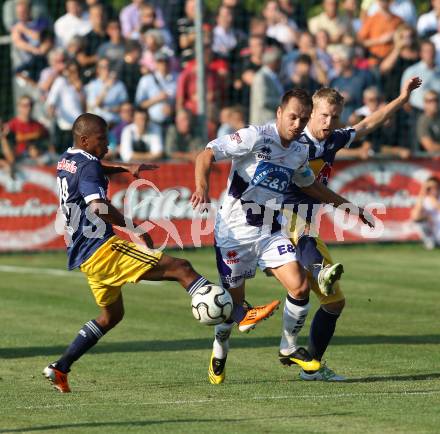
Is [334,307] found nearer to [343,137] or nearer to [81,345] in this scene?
[343,137]

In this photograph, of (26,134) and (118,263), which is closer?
(118,263)

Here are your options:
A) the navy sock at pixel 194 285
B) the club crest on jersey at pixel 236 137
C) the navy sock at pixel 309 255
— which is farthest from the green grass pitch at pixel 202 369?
the club crest on jersey at pixel 236 137

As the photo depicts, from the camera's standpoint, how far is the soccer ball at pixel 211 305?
7.80 meters

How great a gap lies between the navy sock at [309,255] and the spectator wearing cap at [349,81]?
1155cm

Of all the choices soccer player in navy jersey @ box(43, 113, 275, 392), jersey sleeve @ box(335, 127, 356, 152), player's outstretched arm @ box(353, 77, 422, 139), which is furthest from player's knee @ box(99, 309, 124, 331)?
player's outstretched arm @ box(353, 77, 422, 139)

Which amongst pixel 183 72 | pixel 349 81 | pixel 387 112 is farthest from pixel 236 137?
pixel 349 81

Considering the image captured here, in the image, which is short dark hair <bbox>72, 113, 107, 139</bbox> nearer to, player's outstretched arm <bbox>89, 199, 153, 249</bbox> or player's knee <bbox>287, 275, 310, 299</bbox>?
player's outstretched arm <bbox>89, 199, 153, 249</bbox>

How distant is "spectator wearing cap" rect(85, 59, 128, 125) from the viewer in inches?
764

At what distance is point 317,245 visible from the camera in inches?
352

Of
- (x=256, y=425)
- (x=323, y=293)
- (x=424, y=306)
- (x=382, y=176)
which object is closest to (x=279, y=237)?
(x=323, y=293)

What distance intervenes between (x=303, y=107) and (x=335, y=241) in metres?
11.8

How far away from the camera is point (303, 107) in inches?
Result: 323

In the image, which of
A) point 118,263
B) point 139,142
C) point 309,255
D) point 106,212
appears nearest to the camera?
point 106,212

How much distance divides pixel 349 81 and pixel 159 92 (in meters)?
3.43
